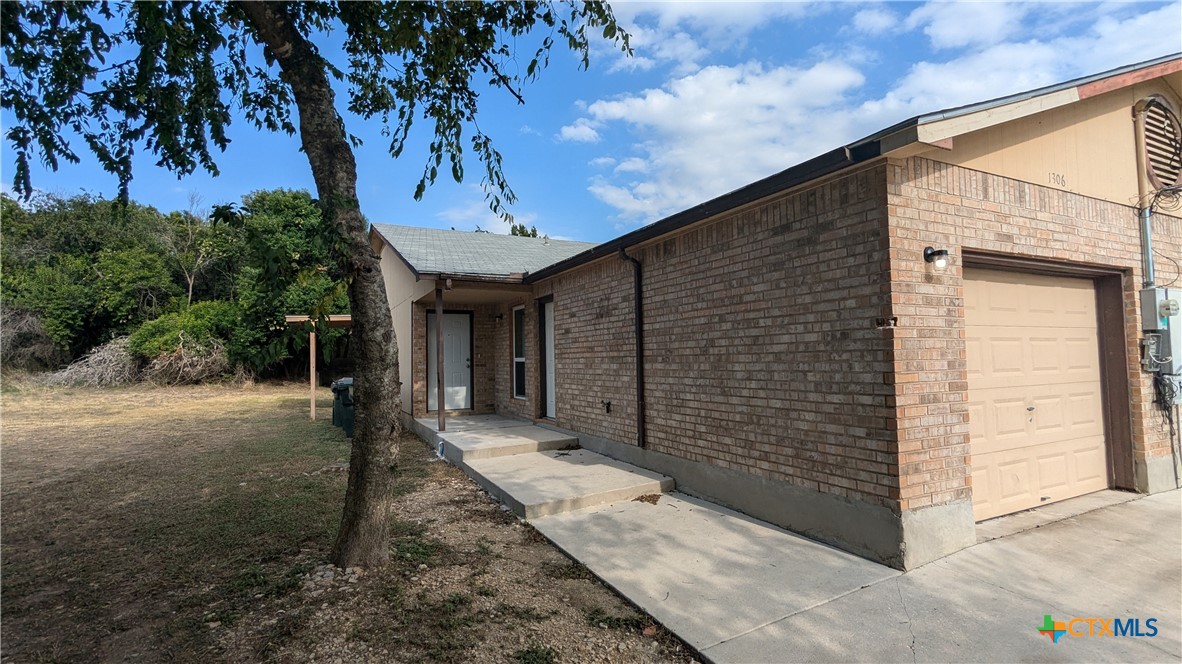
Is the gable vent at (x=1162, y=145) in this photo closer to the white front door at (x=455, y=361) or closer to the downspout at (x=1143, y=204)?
the downspout at (x=1143, y=204)

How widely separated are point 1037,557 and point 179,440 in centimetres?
1279

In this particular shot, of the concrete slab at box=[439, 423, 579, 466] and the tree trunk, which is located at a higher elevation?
the tree trunk

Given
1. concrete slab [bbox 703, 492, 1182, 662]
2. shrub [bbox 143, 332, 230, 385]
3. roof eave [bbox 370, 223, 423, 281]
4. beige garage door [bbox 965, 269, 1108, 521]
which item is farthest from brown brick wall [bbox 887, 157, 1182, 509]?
shrub [bbox 143, 332, 230, 385]

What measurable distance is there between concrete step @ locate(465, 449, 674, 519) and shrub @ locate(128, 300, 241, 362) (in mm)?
18972

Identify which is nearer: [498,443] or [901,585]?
[901,585]

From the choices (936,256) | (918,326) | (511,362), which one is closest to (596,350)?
(511,362)

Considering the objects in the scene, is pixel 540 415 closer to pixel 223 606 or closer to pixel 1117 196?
pixel 223 606

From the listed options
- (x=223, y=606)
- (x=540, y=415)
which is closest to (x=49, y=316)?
(x=540, y=415)

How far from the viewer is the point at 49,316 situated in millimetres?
20875

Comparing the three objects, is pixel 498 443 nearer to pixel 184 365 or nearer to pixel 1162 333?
pixel 1162 333

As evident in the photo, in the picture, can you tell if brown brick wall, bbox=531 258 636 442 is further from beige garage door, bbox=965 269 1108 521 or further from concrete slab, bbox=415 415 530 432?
beige garage door, bbox=965 269 1108 521

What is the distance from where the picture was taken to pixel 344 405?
10766 millimetres

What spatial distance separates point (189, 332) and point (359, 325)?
21.8 m

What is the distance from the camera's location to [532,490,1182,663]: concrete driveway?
2830 mm
